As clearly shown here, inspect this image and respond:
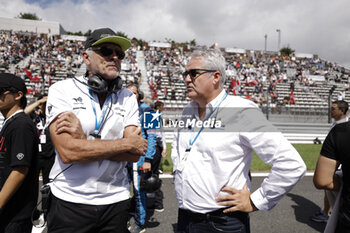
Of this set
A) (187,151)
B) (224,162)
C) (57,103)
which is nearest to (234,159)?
(224,162)

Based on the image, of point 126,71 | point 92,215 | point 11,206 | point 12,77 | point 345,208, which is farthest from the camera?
point 126,71

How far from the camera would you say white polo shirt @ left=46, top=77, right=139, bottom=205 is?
5.45ft

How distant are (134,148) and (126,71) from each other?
23.8m

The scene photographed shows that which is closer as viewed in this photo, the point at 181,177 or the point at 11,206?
the point at 181,177

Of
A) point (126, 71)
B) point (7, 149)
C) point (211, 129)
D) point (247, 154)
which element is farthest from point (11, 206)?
point (126, 71)

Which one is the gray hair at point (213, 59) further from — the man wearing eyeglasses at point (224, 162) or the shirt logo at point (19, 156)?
the shirt logo at point (19, 156)

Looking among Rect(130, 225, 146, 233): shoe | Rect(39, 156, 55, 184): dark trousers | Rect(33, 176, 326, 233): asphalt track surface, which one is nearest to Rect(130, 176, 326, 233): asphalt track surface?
Rect(33, 176, 326, 233): asphalt track surface

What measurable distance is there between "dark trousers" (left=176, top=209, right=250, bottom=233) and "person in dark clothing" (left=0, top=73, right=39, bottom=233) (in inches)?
55.1

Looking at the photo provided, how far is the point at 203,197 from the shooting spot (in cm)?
171

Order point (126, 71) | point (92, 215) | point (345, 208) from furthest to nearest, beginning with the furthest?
1. point (126, 71)
2. point (345, 208)
3. point (92, 215)

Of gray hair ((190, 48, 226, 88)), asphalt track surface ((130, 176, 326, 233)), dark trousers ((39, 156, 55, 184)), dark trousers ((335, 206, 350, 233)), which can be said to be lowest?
asphalt track surface ((130, 176, 326, 233))

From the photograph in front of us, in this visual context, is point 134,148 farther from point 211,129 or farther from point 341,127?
point 341,127

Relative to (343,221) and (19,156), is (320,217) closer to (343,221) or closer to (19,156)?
(343,221)

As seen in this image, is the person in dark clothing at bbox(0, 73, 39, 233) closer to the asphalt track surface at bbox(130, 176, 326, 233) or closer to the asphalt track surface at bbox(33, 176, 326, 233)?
the asphalt track surface at bbox(33, 176, 326, 233)
